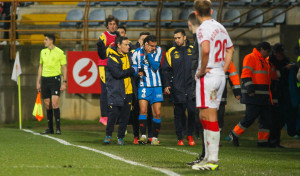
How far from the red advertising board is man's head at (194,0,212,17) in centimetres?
1402

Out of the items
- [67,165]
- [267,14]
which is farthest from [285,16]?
[67,165]

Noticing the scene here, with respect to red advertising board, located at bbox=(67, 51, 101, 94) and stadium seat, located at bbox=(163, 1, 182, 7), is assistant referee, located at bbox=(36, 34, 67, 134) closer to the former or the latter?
red advertising board, located at bbox=(67, 51, 101, 94)

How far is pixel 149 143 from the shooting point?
1350 centimetres


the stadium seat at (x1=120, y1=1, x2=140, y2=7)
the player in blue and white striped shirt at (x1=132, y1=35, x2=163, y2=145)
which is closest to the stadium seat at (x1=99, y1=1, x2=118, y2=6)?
the stadium seat at (x1=120, y1=1, x2=140, y2=7)

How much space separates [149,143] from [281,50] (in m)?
3.16

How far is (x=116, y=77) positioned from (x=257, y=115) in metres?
2.88

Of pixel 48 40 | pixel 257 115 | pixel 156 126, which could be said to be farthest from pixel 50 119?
pixel 257 115

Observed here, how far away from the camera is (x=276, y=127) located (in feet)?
45.6

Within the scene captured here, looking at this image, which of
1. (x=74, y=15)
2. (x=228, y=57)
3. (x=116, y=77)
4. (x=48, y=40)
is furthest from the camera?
(x=74, y=15)

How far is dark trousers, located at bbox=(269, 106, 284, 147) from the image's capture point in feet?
45.0

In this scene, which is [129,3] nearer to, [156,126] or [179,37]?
[179,37]

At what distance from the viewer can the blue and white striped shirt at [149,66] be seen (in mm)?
13125

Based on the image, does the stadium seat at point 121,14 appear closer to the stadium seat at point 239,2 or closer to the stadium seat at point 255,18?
the stadium seat at point 239,2

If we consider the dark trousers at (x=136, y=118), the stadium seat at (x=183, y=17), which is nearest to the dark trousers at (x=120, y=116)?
the dark trousers at (x=136, y=118)
